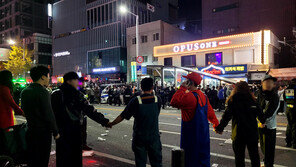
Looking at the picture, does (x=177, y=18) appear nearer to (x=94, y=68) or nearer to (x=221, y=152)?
(x=94, y=68)

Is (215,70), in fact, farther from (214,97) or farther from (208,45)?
(214,97)

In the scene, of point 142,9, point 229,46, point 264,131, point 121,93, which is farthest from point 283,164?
point 142,9

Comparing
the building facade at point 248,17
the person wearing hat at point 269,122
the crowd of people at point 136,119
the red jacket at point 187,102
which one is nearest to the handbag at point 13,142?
Result: the crowd of people at point 136,119

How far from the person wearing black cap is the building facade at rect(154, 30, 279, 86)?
19.5 m

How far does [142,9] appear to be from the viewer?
5375cm

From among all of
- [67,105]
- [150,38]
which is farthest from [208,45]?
[67,105]

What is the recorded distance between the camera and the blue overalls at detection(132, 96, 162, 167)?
3754mm

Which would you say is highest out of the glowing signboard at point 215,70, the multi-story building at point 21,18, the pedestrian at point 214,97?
the multi-story building at point 21,18

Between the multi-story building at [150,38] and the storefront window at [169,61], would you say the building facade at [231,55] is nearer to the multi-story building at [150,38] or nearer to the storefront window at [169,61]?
the storefront window at [169,61]

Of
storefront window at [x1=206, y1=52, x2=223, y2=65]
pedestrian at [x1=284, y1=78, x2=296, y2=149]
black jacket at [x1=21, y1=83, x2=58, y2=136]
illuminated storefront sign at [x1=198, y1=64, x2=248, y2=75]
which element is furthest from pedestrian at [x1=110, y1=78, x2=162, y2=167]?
storefront window at [x1=206, y1=52, x2=223, y2=65]

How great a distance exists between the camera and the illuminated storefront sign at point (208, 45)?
1094 inches

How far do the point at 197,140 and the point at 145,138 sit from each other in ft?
2.77

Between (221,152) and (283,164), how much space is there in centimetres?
147

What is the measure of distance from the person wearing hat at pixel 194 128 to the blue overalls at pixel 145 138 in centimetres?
46
